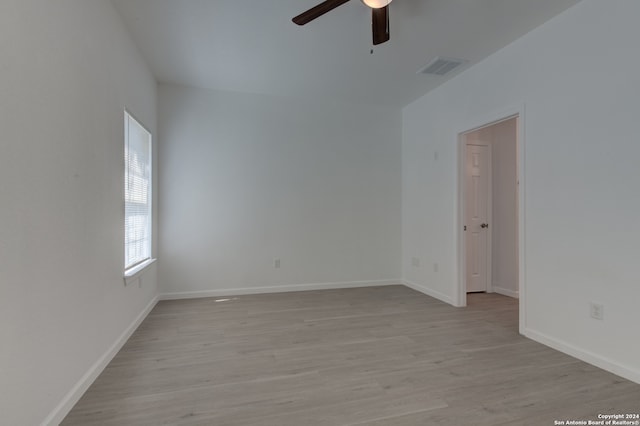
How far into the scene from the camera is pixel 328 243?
4656 mm

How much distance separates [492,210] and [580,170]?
2.16 metres

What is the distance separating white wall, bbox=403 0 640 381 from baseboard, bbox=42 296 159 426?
11.3 feet

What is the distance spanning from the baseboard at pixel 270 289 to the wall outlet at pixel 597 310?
9.01 feet

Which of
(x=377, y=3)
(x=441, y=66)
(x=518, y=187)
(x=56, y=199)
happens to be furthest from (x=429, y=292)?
(x=56, y=199)

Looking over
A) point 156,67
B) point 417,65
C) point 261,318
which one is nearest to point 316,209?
point 261,318

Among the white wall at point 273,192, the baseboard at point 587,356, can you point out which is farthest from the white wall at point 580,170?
the white wall at point 273,192

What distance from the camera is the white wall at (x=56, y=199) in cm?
133

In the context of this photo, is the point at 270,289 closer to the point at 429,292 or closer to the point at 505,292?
the point at 429,292

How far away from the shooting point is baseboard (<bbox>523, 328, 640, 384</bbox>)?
6.87 feet

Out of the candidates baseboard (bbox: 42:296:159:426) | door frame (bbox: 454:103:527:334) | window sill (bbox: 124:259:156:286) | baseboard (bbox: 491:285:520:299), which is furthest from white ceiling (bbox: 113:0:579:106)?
baseboard (bbox: 491:285:520:299)

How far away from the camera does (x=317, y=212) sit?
461 cm

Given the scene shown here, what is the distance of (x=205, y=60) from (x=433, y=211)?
329 centimetres

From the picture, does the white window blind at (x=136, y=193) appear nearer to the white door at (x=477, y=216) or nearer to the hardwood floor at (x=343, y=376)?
the hardwood floor at (x=343, y=376)

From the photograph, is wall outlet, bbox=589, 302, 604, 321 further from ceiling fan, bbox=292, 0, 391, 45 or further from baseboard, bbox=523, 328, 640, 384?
ceiling fan, bbox=292, 0, 391, 45
